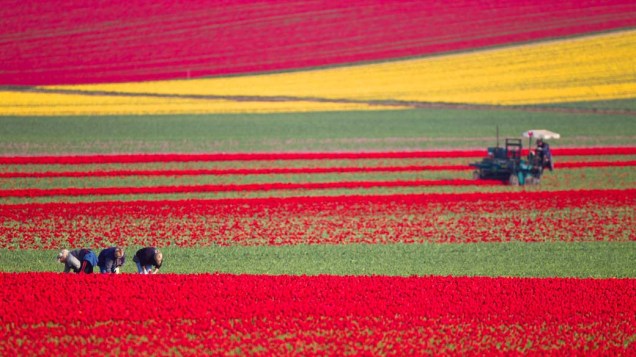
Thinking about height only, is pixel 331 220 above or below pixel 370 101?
below

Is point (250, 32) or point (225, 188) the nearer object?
point (225, 188)

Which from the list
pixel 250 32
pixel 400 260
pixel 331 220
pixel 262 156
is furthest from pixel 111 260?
pixel 250 32

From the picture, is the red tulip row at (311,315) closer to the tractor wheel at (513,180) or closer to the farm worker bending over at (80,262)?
the farm worker bending over at (80,262)

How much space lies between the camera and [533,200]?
3400 centimetres

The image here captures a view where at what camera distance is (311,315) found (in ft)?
55.4

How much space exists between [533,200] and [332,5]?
56.4m

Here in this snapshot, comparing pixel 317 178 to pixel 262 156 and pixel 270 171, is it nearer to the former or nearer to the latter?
pixel 270 171

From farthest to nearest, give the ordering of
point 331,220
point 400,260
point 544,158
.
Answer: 1. point 544,158
2. point 331,220
3. point 400,260

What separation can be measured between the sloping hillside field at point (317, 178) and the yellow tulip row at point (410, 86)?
10.7 inches

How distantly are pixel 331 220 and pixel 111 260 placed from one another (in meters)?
11.8

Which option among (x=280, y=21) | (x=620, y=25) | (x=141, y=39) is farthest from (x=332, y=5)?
(x=620, y=25)

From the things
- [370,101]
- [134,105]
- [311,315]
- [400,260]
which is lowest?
[400,260]

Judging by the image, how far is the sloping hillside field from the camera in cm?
1655

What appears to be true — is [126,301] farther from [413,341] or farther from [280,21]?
[280,21]
